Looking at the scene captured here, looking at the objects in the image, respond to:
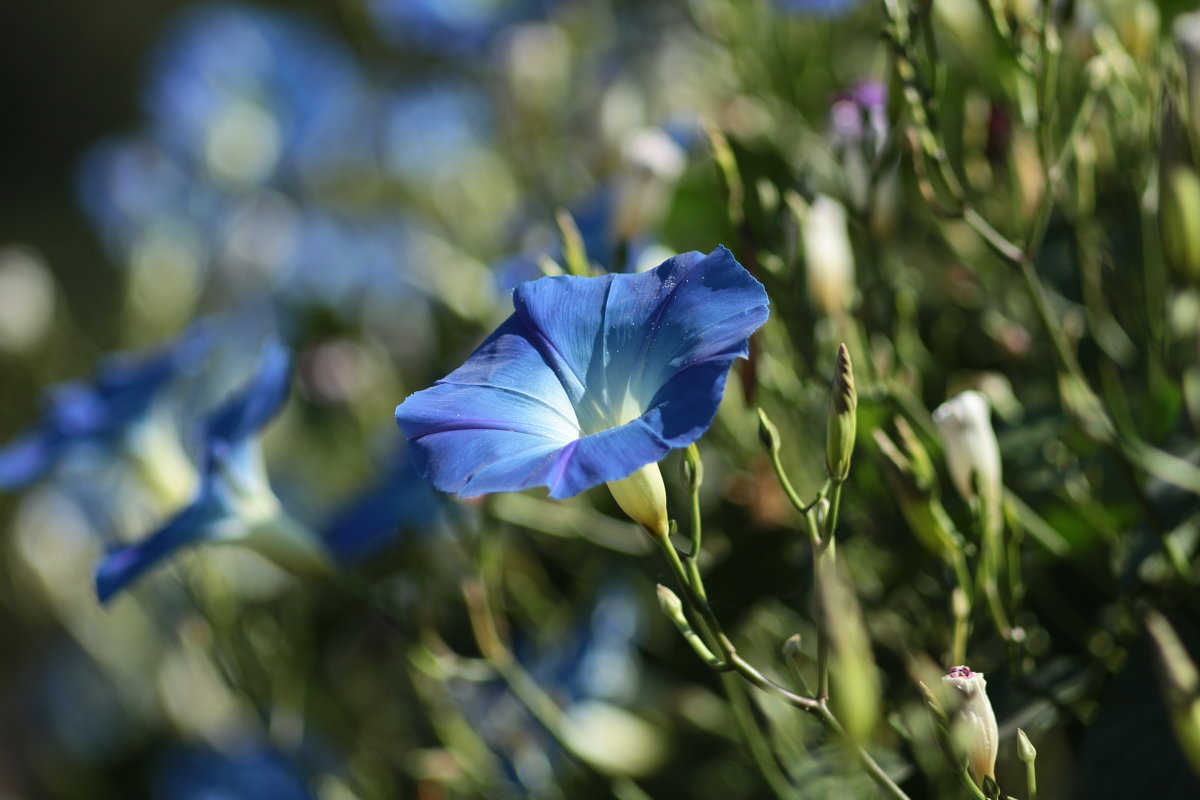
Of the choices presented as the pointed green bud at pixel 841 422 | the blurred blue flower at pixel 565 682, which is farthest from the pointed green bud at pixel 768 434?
the blurred blue flower at pixel 565 682

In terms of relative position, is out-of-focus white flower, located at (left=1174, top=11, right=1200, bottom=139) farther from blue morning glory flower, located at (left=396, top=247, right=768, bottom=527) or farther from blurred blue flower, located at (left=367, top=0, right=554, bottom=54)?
blurred blue flower, located at (left=367, top=0, right=554, bottom=54)

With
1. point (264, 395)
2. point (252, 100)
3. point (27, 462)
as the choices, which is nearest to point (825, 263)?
point (264, 395)

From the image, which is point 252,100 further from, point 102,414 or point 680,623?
point 680,623

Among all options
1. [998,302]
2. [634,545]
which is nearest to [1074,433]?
[998,302]

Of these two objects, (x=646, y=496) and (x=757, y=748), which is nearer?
(x=646, y=496)

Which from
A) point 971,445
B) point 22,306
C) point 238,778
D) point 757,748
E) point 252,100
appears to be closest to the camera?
point 971,445

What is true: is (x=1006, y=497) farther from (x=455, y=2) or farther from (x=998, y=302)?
(x=455, y=2)

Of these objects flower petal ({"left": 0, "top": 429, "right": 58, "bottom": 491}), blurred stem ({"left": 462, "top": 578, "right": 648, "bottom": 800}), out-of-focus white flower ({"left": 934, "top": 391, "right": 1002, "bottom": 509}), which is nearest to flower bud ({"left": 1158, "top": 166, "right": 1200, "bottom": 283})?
out-of-focus white flower ({"left": 934, "top": 391, "right": 1002, "bottom": 509})

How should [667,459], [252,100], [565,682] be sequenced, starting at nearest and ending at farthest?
[667,459], [565,682], [252,100]
